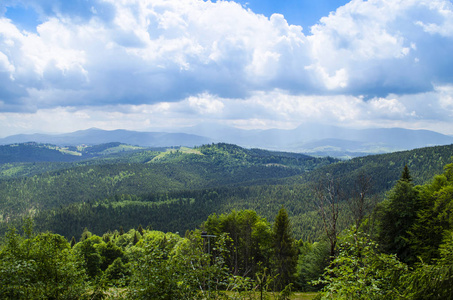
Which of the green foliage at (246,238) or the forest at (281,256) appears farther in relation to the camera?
the green foliage at (246,238)

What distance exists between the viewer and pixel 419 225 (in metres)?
25.9

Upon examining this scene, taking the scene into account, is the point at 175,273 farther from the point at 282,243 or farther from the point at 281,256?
the point at 281,256

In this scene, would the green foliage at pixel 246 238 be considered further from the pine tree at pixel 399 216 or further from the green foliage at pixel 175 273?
the green foliage at pixel 175 273

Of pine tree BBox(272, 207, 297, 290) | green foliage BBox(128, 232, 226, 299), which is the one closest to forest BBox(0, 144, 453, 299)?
green foliage BBox(128, 232, 226, 299)

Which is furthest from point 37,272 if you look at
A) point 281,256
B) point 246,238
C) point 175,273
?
point 246,238

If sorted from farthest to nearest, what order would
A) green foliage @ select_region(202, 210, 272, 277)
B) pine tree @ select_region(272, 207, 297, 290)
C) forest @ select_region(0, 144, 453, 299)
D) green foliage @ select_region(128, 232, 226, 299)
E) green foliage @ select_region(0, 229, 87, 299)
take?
green foliage @ select_region(202, 210, 272, 277), pine tree @ select_region(272, 207, 297, 290), green foliage @ select_region(0, 229, 87, 299), green foliage @ select_region(128, 232, 226, 299), forest @ select_region(0, 144, 453, 299)

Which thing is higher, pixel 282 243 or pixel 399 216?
pixel 399 216

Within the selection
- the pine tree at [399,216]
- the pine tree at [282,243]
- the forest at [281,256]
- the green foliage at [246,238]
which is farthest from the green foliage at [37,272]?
the green foliage at [246,238]

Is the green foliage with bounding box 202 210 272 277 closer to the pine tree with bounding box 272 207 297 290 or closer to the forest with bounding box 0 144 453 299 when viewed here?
the forest with bounding box 0 144 453 299

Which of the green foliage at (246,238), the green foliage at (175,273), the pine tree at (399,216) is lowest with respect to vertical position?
the green foliage at (246,238)

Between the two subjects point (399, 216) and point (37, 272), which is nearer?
point (37, 272)

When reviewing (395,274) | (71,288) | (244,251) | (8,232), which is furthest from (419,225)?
(8,232)

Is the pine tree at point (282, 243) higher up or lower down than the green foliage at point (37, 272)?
lower down

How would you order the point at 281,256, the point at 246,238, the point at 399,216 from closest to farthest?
the point at 399,216 → the point at 281,256 → the point at 246,238
